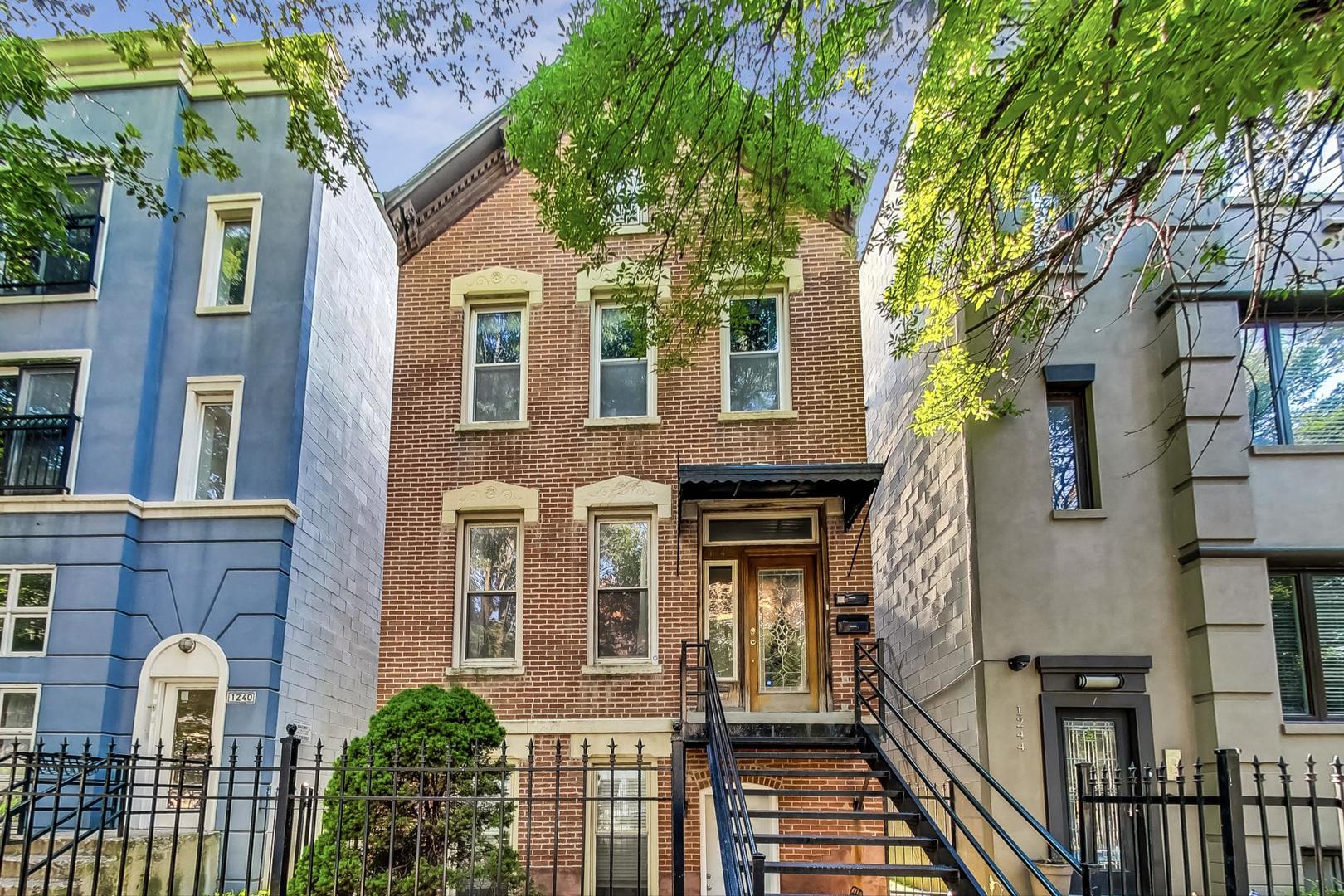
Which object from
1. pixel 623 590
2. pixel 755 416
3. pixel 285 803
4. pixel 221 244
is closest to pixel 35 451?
pixel 221 244

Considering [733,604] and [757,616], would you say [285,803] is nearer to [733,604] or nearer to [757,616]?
[733,604]

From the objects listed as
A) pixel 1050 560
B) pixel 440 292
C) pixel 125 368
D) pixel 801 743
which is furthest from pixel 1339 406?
pixel 125 368

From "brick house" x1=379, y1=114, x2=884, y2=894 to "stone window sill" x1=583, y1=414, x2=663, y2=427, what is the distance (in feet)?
0.14

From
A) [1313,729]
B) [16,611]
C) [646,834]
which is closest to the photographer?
[1313,729]

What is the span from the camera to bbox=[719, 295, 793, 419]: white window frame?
40.4 ft

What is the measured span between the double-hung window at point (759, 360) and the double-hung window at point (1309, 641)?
5.77m

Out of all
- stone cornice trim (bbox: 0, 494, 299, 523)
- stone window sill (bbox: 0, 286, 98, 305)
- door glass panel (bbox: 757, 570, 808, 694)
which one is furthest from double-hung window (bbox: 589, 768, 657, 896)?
stone window sill (bbox: 0, 286, 98, 305)

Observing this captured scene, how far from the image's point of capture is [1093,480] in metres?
9.91

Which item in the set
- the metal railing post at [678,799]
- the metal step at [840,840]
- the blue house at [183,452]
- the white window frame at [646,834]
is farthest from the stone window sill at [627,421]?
the metal railing post at [678,799]

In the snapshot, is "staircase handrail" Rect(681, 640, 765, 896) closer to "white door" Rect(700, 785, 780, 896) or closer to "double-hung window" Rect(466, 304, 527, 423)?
"white door" Rect(700, 785, 780, 896)

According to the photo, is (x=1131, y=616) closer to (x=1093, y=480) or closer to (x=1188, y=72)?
(x=1093, y=480)

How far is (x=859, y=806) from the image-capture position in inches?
405

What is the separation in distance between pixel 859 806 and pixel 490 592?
16.8 feet

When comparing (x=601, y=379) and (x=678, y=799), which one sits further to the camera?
(x=601, y=379)
